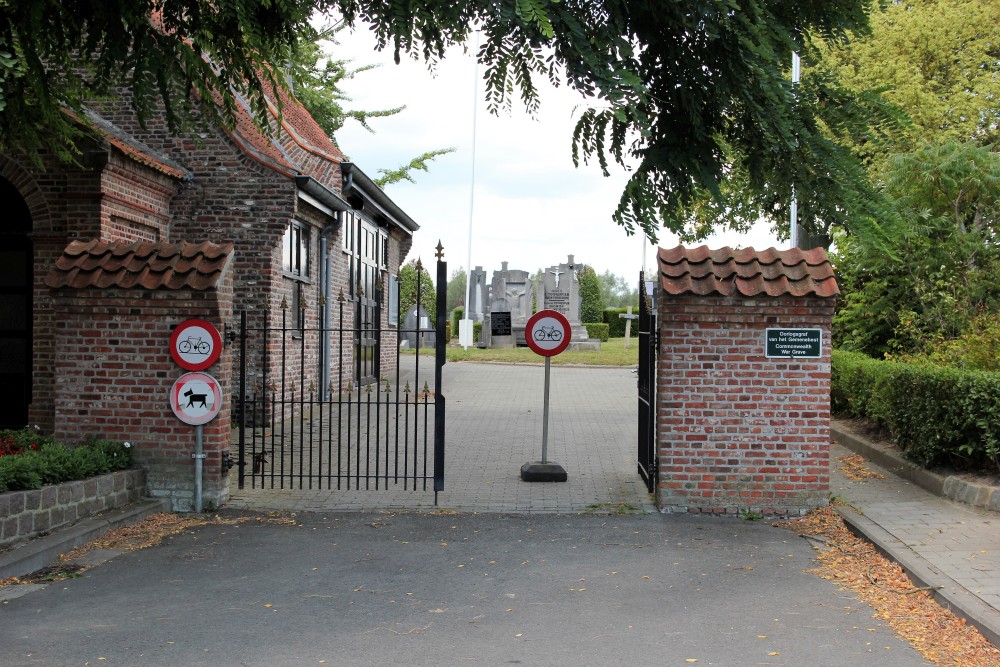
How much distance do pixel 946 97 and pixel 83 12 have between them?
26.5m

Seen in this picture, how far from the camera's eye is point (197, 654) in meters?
4.79

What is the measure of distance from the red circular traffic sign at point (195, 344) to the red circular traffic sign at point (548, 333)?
358 cm

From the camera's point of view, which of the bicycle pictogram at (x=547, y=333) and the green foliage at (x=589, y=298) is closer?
the bicycle pictogram at (x=547, y=333)

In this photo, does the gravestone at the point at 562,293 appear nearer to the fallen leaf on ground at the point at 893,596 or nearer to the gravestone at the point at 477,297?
the gravestone at the point at 477,297

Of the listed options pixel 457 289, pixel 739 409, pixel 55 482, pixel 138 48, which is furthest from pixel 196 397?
pixel 457 289

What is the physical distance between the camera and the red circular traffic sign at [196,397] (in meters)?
8.38

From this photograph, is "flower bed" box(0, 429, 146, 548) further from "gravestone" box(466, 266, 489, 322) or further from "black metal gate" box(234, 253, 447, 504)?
"gravestone" box(466, 266, 489, 322)

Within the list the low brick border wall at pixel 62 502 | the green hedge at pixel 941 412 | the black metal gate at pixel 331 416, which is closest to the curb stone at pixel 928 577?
the green hedge at pixel 941 412

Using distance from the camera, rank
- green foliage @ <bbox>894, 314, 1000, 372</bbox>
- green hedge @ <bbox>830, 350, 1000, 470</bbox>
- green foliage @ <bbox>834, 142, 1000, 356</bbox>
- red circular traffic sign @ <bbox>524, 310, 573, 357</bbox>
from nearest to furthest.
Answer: green hedge @ <bbox>830, 350, 1000, 470</bbox>, green foliage @ <bbox>894, 314, 1000, 372</bbox>, red circular traffic sign @ <bbox>524, 310, 573, 357</bbox>, green foliage @ <bbox>834, 142, 1000, 356</bbox>

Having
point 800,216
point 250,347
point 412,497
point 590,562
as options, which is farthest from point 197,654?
point 250,347

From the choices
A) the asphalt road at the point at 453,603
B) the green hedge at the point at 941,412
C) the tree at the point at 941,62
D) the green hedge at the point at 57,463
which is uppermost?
the tree at the point at 941,62

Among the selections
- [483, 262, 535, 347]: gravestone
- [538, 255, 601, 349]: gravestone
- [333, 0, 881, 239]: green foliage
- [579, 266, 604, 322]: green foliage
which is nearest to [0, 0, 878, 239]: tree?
[333, 0, 881, 239]: green foliage

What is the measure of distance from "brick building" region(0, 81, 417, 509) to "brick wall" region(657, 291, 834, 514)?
291 cm

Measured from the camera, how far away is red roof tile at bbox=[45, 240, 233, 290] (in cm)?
838
